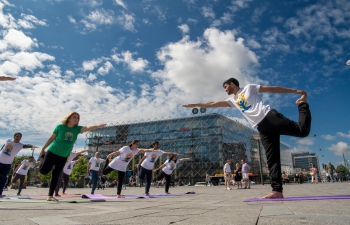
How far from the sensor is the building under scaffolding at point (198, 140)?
46125 mm

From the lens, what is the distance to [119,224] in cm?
187

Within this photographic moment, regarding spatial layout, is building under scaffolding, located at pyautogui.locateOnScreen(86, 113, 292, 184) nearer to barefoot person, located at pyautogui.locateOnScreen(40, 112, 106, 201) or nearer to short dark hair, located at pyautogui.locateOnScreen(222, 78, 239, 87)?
barefoot person, located at pyautogui.locateOnScreen(40, 112, 106, 201)

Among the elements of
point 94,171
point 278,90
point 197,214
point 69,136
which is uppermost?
point 278,90

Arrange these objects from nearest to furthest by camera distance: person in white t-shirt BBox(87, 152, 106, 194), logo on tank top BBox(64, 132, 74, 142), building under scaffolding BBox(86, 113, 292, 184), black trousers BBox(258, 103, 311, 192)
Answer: black trousers BBox(258, 103, 311, 192), logo on tank top BBox(64, 132, 74, 142), person in white t-shirt BBox(87, 152, 106, 194), building under scaffolding BBox(86, 113, 292, 184)

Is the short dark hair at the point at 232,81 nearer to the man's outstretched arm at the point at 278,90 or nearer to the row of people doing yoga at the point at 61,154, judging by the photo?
the man's outstretched arm at the point at 278,90

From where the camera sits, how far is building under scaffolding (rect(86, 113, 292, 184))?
4612cm

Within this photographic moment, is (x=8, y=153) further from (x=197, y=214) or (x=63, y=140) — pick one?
(x=197, y=214)

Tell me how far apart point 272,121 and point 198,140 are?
44.7m

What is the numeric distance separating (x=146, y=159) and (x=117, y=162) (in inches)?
49.1

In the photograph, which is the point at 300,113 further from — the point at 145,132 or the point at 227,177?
the point at 145,132

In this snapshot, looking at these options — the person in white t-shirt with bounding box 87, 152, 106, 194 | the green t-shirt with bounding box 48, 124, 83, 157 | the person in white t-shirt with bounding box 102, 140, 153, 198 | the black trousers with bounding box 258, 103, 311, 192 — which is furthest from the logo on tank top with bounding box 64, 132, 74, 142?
the person in white t-shirt with bounding box 87, 152, 106, 194

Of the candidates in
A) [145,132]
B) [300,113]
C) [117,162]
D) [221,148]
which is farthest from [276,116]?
[145,132]

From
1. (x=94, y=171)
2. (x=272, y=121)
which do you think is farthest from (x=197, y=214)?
(x=94, y=171)

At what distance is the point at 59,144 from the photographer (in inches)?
197
